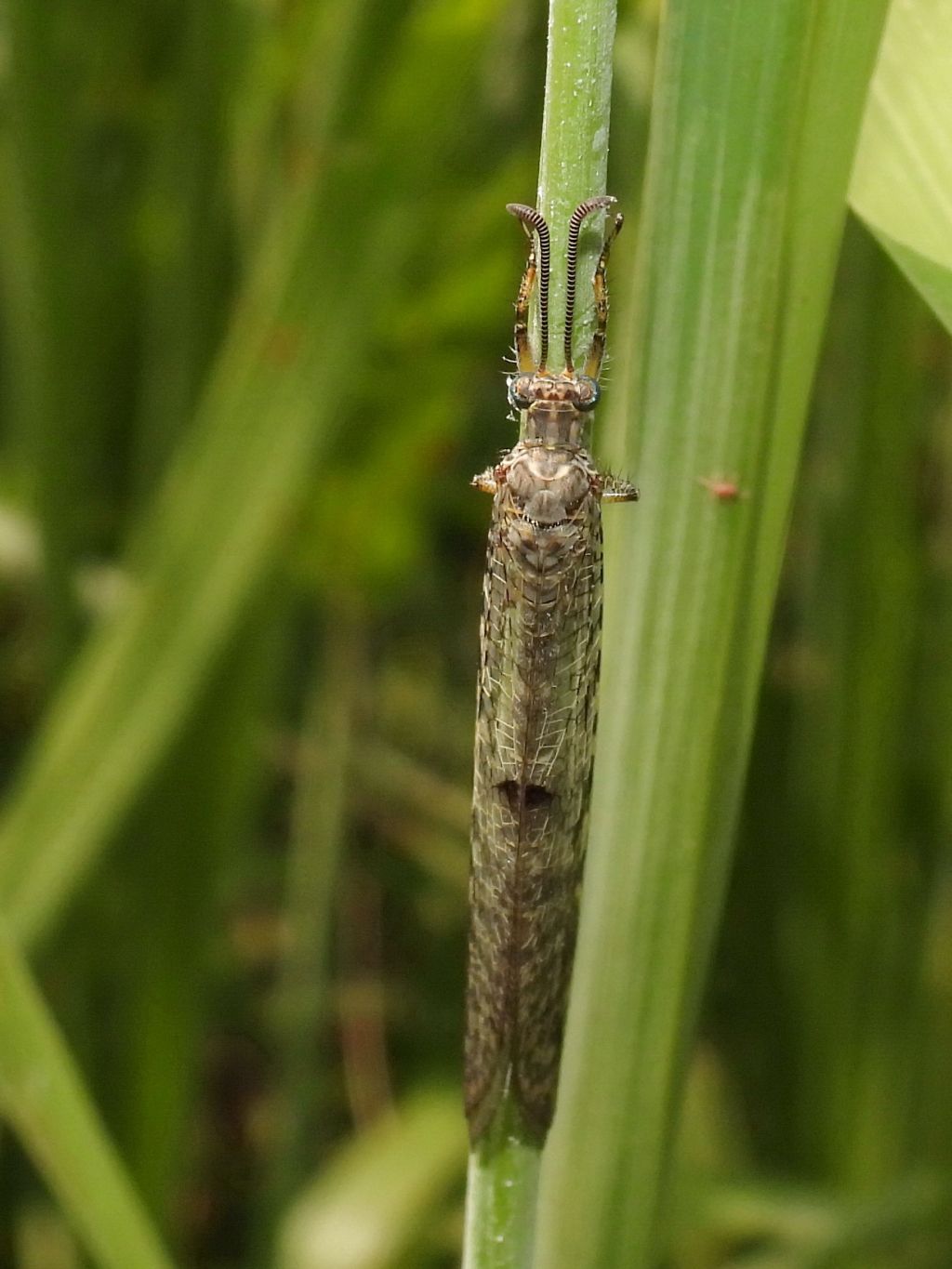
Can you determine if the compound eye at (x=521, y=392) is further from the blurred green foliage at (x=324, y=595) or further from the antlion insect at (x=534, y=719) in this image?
the blurred green foliage at (x=324, y=595)

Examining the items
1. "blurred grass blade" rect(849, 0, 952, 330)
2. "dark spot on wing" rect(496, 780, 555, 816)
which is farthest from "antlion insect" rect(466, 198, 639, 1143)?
"blurred grass blade" rect(849, 0, 952, 330)

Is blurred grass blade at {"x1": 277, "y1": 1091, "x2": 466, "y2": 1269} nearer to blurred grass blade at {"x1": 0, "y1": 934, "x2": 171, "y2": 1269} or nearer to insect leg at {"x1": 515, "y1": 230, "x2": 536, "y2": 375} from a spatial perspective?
blurred grass blade at {"x1": 0, "y1": 934, "x2": 171, "y2": 1269}

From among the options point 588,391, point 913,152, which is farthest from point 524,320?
point 913,152

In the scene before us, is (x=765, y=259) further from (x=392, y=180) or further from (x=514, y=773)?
(x=392, y=180)

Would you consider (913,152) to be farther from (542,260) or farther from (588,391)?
(588,391)

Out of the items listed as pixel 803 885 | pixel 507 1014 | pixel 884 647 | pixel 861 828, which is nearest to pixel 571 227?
pixel 507 1014
